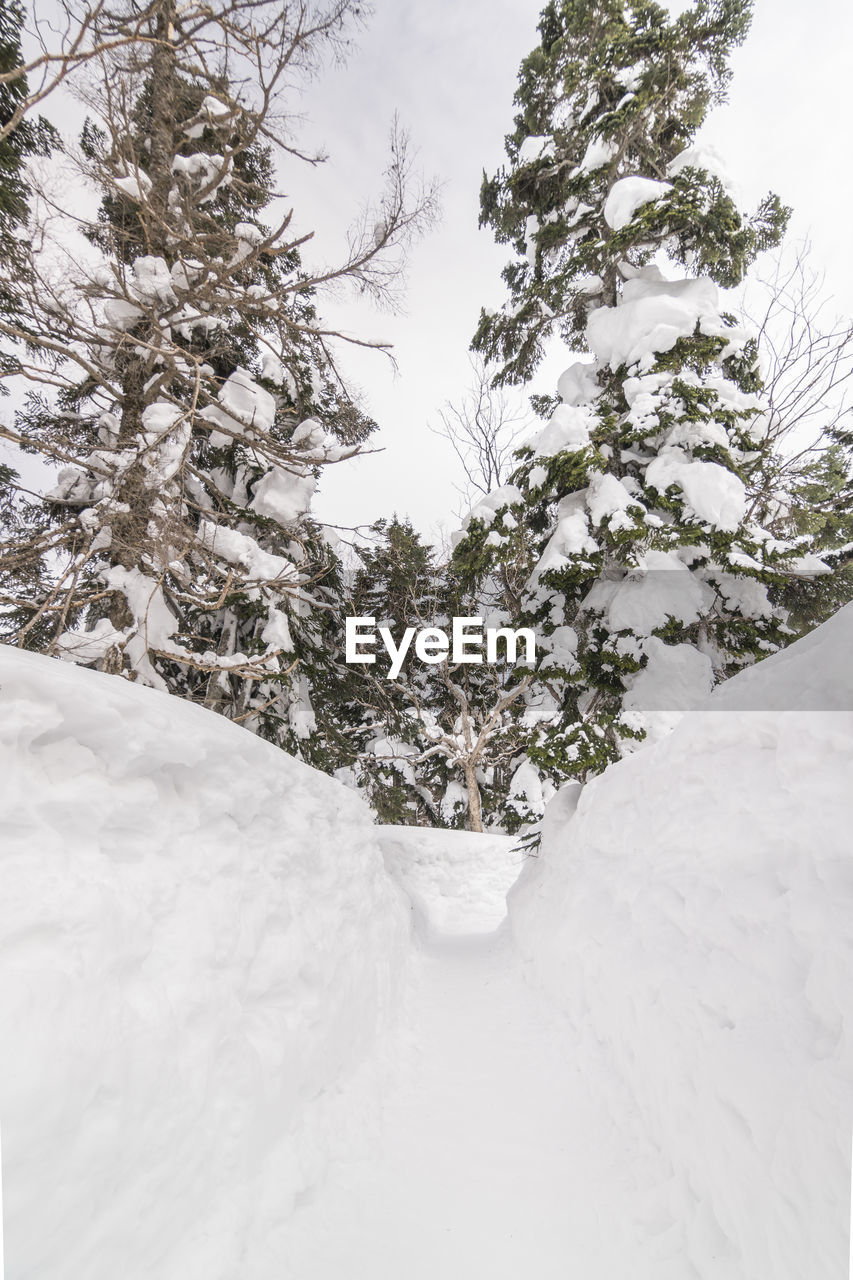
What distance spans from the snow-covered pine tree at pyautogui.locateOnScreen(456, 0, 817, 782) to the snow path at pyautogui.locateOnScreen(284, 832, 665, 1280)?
281cm

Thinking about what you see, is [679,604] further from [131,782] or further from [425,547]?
[425,547]

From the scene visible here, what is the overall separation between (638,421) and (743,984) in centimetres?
571

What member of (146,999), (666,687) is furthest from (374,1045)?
(666,687)

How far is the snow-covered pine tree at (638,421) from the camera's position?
547 cm

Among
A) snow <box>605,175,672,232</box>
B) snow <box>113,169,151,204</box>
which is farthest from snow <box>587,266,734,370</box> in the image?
snow <box>113,169,151,204</box>

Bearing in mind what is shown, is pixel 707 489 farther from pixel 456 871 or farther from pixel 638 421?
pixel 456 871

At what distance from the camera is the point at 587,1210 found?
2121mm

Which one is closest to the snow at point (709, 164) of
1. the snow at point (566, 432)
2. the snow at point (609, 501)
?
the snow at point (566, 432)

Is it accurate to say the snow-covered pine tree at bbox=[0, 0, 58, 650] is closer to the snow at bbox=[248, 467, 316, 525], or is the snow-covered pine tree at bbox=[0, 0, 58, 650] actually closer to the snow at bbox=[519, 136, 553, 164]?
the snow at bbox=[248, 467, 316, 525]

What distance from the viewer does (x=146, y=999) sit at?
1.93 metres

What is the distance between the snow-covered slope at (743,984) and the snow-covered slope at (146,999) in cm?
163

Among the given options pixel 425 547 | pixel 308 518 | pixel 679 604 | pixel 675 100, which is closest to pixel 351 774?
pixel 425 547

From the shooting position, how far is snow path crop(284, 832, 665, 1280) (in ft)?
6.27

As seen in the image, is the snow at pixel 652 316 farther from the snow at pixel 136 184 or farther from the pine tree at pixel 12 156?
the pine tree at pixel 12 156
